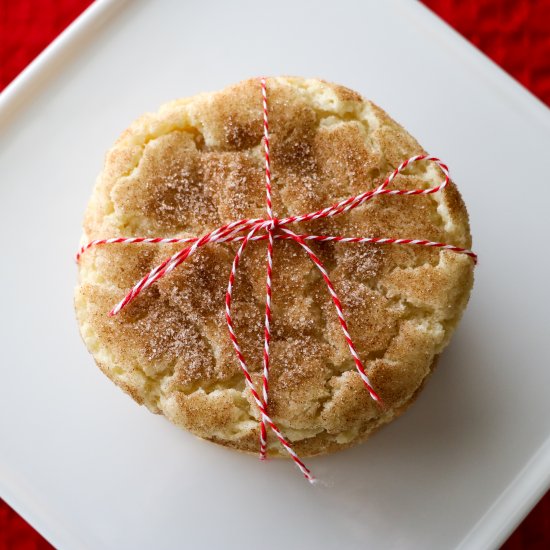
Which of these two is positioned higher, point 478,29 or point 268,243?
point 268,243

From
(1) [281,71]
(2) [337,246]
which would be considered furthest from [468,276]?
(1) [281,71]

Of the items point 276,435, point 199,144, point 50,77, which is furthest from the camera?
point 50,77

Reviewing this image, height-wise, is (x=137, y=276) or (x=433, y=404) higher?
(x=137, y=276)

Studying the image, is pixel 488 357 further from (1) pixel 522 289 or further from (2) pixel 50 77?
(2) pixel 50 77

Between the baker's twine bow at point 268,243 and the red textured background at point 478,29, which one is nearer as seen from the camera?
the baker's twine bow at point 268,243

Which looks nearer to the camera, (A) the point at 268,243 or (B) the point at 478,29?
(A) the point at 268,243

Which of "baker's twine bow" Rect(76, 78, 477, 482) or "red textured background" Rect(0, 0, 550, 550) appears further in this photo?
"red textured background" Rect(0, 0, 550, 550)

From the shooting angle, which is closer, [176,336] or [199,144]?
[176,336]

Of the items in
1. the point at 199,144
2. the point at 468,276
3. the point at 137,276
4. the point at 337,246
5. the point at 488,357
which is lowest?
the point at 488,357
